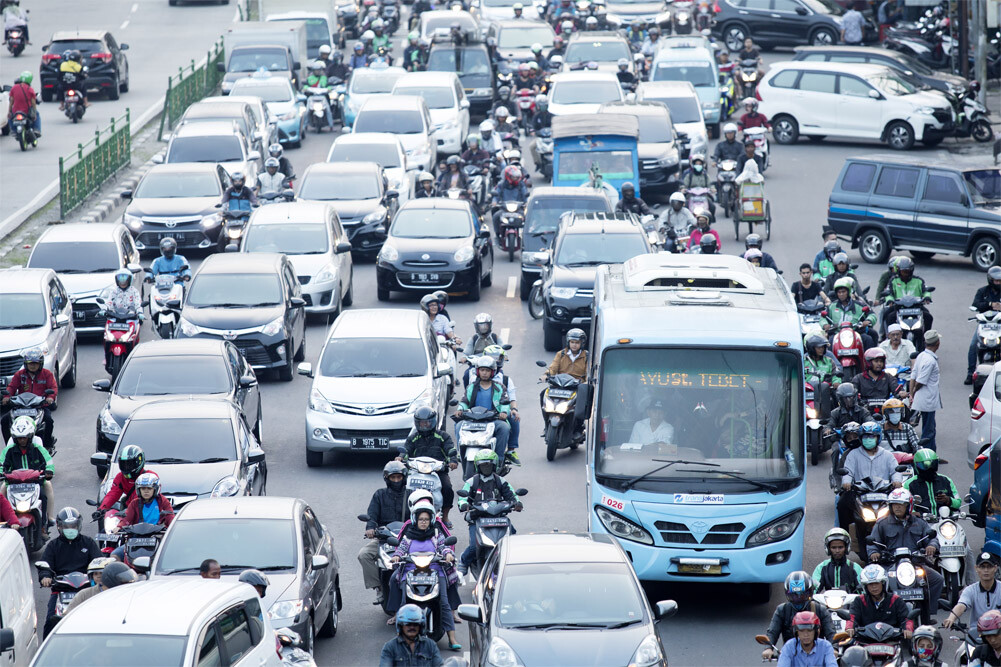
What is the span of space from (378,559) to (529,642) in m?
3.53

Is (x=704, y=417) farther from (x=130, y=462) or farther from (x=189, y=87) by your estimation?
(x=189, y=87)

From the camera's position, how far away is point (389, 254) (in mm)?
27781

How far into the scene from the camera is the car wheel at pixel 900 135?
37.7 m

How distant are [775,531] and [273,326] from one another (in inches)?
426

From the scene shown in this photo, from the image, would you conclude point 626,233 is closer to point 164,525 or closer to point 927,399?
point 927,399

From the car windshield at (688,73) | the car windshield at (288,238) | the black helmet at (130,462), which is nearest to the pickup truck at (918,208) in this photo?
the car windshield at (288,238)

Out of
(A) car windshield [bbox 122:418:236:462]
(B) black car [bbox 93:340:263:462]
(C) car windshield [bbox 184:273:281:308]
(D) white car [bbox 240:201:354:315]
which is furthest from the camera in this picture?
(D) white car [bbox 240:201:354:315]

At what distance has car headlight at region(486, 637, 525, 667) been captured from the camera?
11680 millimetres

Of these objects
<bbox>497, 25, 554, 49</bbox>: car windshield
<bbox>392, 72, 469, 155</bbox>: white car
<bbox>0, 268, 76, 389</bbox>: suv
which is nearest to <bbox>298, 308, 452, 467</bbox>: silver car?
<bbox>0, 268, 76, 389</bbox>: suv

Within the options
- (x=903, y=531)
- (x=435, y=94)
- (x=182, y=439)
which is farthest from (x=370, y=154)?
(x=903, y=531)

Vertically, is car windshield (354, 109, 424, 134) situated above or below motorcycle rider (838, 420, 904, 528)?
above

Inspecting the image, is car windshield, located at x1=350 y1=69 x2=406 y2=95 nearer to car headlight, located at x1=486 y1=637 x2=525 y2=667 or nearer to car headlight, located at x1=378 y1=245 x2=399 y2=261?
car headlight, located at x1=378 y1=245 x2=399 y2=261

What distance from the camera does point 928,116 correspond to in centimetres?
3744

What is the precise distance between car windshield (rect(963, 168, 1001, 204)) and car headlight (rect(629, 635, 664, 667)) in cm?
1909
